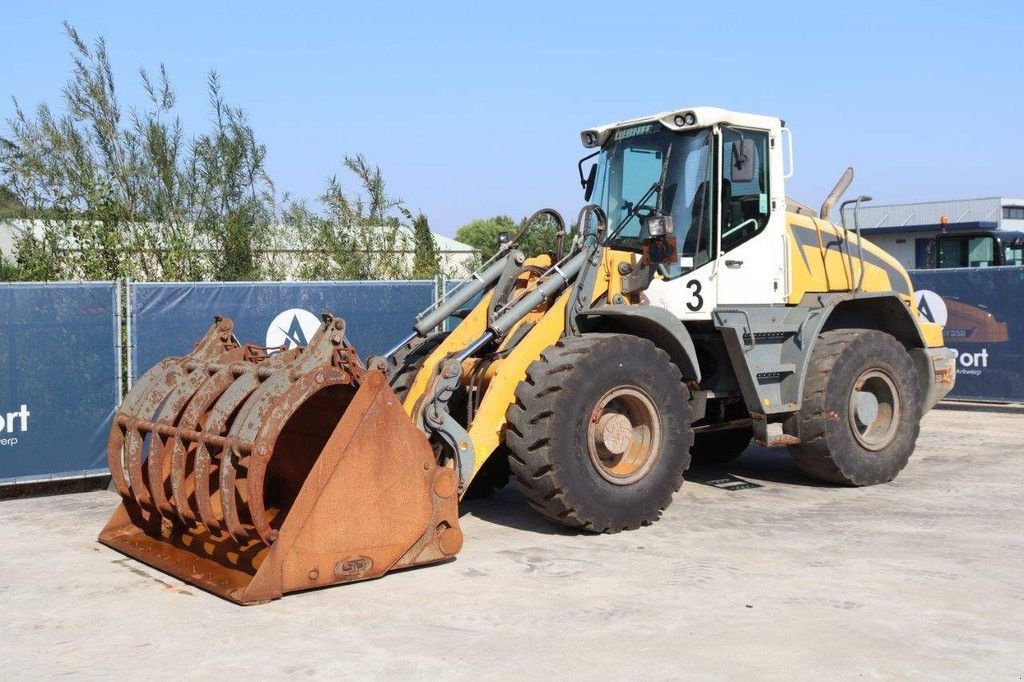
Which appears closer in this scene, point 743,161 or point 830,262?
point 743,161

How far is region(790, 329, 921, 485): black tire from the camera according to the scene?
29.9 ft

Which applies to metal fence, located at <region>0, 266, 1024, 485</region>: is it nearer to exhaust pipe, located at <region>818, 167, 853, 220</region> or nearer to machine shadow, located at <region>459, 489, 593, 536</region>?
machine shadow, located at <region>459, 489, 593, 536</region>

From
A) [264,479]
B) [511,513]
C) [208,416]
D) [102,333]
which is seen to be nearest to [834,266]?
[511,513]

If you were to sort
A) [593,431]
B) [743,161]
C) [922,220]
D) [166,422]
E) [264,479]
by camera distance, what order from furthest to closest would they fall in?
1. [922,220]
2. [743,161]
3. [593,431]
4. [166,422]
5. [264,479]

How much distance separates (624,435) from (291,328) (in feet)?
13.8

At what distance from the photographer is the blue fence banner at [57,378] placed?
938 cm

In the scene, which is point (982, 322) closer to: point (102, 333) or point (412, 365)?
point (412, 365)

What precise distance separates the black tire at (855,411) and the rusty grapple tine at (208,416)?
14.4 feet

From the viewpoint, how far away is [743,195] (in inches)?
354

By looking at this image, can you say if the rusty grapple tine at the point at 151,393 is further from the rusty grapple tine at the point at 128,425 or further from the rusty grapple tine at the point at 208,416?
the rusty grapple tine at the point at 208,416

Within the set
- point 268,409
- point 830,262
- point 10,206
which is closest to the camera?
point 268,409

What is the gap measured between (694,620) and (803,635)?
1.86ft

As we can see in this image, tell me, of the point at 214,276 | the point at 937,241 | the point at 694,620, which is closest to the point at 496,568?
the point at 694,620

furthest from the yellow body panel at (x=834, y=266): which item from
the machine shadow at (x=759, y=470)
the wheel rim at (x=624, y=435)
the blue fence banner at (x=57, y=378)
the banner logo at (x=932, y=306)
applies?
the blue fence banner at (x=57, y=378)
